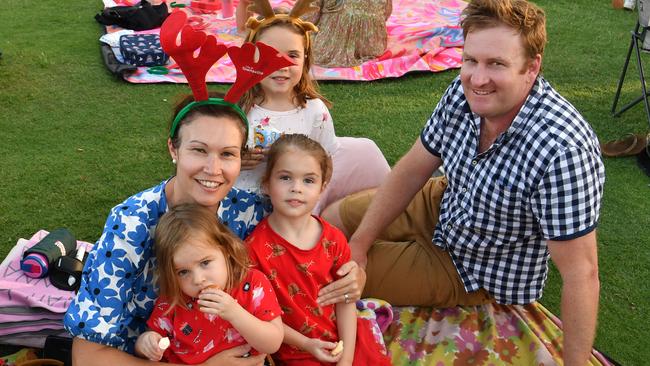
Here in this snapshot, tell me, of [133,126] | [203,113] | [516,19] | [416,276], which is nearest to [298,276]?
[203,113]

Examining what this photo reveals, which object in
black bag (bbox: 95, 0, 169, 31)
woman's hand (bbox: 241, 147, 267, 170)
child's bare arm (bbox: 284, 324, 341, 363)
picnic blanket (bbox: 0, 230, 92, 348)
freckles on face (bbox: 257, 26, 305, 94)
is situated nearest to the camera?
child's bare arm (bbox: 284, 324, 341, 363)

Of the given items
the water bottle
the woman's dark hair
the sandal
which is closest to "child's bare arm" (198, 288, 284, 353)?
the woman's dark hair

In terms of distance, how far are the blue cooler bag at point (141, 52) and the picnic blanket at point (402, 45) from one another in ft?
0.25

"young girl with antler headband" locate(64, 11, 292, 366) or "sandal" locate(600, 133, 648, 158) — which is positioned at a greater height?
"young girl with antler headband" locate(64, 11, 292, 366)

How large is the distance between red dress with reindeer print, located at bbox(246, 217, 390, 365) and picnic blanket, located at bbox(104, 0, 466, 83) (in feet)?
11.2

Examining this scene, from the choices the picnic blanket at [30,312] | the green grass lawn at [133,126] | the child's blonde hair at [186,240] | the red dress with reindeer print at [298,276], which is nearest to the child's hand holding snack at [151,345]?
the child's blonde hair at [186,240]

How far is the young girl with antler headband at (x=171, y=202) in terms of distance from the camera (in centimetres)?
205

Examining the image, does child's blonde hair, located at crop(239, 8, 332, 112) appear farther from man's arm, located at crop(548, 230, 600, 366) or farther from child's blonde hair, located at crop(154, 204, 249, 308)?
man's arm, located at crop(548, 230, 600, 366)

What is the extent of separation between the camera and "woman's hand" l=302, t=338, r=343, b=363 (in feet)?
7.65

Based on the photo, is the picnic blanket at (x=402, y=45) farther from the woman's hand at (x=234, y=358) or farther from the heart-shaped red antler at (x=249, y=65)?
the woman's hand at (x=234, y=358)

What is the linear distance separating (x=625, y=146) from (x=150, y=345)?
384 cm

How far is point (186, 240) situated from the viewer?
200cm

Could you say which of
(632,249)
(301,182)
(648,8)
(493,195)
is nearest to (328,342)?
(301,182)

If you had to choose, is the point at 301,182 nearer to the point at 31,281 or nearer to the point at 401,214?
the point at 401,214
